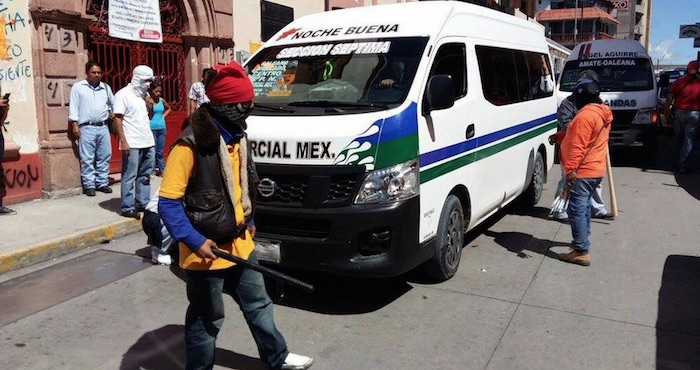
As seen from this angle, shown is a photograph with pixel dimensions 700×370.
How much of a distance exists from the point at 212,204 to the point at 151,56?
7465 mm

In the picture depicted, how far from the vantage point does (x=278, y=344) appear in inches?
130

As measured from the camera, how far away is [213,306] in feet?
9.70

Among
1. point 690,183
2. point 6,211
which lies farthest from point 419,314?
point 690,183

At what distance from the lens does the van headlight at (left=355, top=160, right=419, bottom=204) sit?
4035mm

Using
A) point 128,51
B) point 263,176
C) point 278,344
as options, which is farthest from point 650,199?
point 128,51

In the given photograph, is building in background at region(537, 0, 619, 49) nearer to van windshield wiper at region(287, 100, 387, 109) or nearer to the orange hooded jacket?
the orange hooded jacket

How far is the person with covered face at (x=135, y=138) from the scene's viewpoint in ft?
21.8

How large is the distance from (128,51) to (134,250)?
417 centimetres

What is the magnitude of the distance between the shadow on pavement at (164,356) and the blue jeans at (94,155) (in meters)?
4.47

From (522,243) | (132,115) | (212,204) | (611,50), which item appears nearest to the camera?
(212,204)

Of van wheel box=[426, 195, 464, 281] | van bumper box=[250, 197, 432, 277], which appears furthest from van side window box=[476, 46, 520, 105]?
van bumper box=[250, 197, 432, 277]

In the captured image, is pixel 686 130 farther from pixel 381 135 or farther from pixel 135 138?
pixel 135 138

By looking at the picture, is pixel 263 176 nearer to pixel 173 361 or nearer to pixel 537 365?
pixel 173 361

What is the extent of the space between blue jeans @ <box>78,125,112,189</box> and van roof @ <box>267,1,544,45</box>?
11.7 feet
